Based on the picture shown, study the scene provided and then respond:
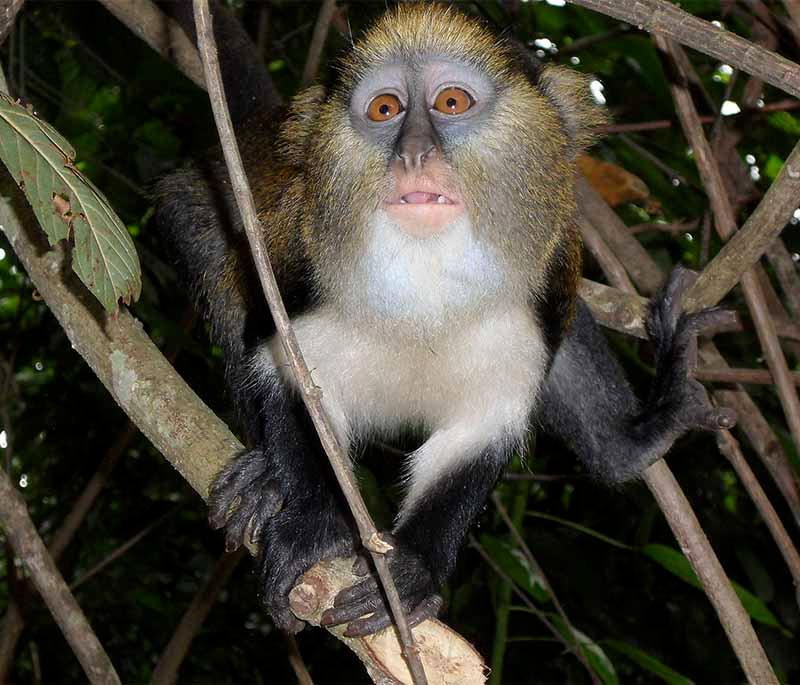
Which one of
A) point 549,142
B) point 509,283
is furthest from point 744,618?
point 549,142

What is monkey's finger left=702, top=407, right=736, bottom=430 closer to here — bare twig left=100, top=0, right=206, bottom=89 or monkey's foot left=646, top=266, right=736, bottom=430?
monkey's foot left=646, top=266, right=736, bottom=430

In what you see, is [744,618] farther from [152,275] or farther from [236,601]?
[236,601]

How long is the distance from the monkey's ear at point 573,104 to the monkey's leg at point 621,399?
26.2 inches

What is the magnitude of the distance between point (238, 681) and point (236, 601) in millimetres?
635

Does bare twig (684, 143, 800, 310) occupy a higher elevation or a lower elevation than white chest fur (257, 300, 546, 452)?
higher

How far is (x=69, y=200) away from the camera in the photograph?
181 cm

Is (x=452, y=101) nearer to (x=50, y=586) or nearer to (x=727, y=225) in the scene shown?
(x=727, y=225)

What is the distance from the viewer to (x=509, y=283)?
2.68m

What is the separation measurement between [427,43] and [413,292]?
677 mm

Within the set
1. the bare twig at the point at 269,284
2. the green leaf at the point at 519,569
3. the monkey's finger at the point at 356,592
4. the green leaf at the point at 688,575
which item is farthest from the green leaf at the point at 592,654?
the bare twig at the point at 269,284

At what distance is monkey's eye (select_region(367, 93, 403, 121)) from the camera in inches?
103

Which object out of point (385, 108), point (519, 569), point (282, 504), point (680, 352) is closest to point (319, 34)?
point (385, 108)

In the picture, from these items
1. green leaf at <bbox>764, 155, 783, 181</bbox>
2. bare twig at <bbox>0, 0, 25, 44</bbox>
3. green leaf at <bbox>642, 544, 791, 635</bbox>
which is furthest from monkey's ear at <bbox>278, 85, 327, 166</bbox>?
green leaf at <bbox>764, 155, 783, 181</bbox>

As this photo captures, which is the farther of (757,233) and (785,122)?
(785,122)
